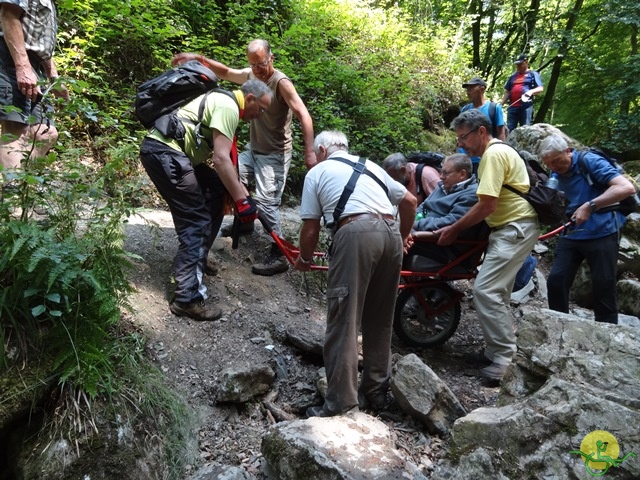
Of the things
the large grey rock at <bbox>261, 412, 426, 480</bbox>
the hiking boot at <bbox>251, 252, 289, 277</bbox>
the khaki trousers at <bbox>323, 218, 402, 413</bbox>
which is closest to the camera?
the large grey rock at <bbox>261, 412, 426, 480</bbox>

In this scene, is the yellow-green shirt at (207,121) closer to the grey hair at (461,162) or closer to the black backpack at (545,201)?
the grey hair at (461,162)

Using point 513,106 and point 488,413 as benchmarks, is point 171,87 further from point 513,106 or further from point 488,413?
point 513,106

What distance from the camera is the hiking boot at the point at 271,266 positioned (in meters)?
5.01

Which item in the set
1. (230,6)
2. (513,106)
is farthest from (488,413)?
(513,106)

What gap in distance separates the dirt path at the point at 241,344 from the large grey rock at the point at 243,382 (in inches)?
4.3

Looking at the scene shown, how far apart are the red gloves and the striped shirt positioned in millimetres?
2204

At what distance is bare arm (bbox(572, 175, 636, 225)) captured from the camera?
4066 mm

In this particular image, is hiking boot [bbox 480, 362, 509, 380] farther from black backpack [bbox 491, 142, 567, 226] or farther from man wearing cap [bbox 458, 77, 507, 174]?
man wearing cap [bbox 458, 77, 507, 174]

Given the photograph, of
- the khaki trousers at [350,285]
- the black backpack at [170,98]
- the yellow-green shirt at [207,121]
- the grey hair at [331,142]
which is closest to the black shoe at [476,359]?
the khaki trousers at [350,285]

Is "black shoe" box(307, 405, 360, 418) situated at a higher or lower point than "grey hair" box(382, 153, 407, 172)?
lower

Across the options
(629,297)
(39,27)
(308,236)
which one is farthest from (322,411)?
(629,297)

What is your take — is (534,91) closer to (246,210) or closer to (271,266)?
(271,266)

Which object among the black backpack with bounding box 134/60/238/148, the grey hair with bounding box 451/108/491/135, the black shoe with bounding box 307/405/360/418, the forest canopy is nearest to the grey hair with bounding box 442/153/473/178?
the grey hair with bounding box 451/108/491/135

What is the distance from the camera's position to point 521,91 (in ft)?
33.7
